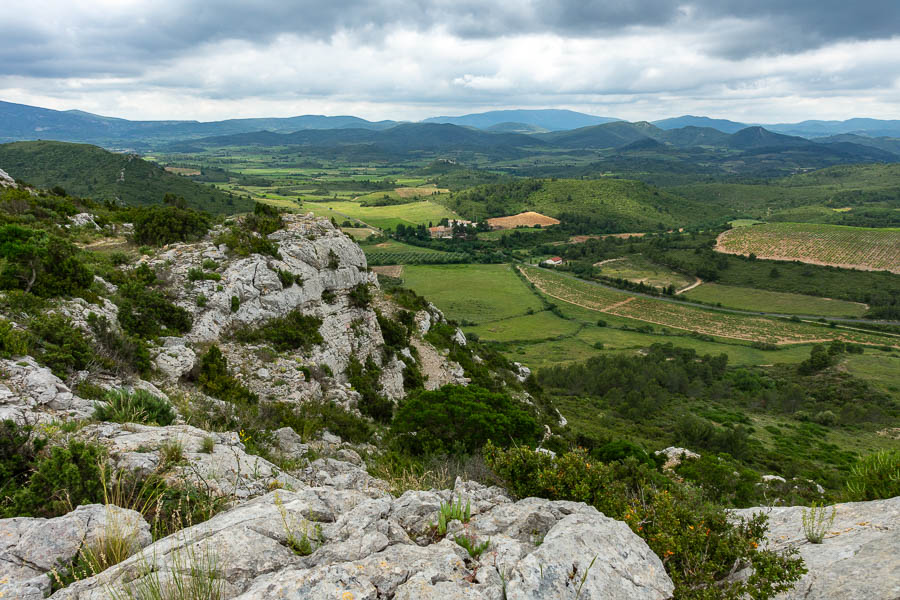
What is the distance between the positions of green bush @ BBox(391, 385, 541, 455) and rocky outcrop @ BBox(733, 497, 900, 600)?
1081 centimetres

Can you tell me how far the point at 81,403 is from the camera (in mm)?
10523

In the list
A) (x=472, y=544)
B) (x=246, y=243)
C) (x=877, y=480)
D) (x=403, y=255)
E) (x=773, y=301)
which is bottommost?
(x=773, y=301)

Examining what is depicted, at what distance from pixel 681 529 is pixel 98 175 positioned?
17390cm

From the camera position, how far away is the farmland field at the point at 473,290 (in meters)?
110

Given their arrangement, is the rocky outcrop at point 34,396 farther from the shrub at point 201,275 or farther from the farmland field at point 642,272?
the farmland field at point 642,272

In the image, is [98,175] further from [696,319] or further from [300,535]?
[696,319]

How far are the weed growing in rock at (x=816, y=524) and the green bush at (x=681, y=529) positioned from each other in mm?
603

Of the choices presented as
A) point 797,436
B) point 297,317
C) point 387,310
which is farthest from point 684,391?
point 297,317

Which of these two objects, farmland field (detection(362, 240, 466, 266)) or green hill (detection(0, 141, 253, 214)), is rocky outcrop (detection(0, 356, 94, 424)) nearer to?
farmland field (detection(362, 240, 466, 266))

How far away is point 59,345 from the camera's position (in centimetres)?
1255

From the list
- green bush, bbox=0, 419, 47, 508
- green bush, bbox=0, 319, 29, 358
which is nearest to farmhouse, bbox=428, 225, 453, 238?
green bush, bbox=0, 319, 29, 358

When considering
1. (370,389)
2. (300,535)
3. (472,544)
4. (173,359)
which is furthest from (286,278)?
(472,544)

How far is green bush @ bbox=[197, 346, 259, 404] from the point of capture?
1675 cm

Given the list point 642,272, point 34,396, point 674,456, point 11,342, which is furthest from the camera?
point 642,272
